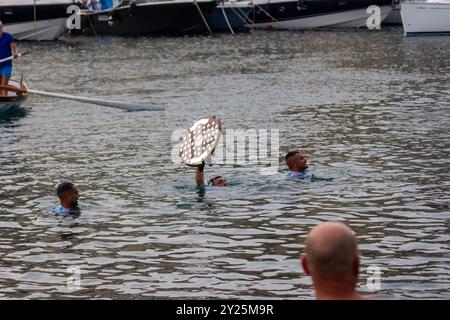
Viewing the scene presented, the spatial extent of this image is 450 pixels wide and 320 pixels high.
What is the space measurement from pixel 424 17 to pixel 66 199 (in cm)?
4206

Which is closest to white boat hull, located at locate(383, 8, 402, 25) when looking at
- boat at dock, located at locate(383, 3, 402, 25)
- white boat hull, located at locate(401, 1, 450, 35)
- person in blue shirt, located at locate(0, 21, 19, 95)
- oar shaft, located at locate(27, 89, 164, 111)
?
Answer: boat at dock, located at locate(383, 3, 402, 25)

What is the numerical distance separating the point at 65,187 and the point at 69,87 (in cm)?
1979

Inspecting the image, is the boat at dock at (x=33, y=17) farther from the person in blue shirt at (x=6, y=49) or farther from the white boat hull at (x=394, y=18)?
the person in blue shirt at (x=6, y=49)

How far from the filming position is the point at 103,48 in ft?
174

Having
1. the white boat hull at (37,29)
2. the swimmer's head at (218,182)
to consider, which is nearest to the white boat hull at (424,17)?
the white boat hull at (37,29)

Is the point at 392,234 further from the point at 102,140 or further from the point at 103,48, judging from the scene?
the point at 103,48

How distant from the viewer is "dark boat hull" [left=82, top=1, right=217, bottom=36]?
61.1m

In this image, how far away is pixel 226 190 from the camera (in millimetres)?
17500

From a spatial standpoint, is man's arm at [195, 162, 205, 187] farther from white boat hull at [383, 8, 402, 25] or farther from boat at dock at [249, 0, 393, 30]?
white boat hull at [383, 8, 402, 25]

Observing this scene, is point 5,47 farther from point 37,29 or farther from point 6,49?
point 37,29

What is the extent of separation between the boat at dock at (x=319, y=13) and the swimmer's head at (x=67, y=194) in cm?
4973

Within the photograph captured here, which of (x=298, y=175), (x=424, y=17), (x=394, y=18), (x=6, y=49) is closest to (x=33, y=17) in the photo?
(x=424, y=17)

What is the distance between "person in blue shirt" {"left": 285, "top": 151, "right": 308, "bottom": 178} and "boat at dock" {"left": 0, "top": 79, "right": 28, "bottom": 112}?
40.3 feet
